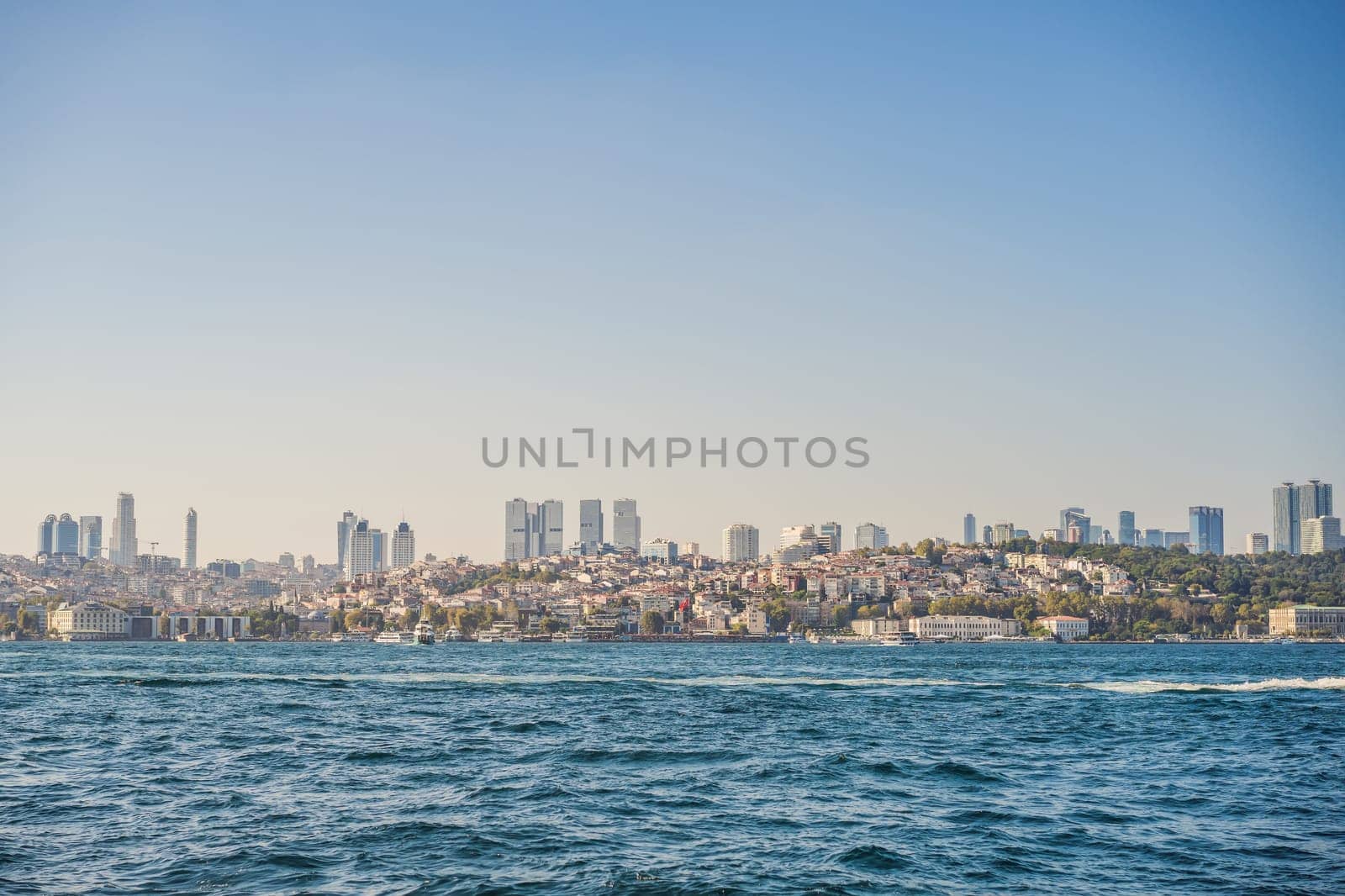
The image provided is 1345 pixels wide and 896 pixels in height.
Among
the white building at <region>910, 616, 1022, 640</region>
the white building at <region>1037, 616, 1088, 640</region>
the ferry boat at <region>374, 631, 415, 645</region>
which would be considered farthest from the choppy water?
the ferry boat at <region>374, 631, 415, 645</region>

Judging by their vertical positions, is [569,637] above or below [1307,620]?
below

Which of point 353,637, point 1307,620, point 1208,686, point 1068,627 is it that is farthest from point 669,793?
point 353,637

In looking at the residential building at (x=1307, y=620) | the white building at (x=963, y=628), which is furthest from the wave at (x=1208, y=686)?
the residential building at (x=1307, y=620)

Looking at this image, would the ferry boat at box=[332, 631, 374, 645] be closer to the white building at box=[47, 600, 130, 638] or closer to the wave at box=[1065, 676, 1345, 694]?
the white building at box=[47, 600, 130, 638]

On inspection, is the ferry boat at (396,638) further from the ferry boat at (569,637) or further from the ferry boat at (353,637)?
the ferry boat at (569,637)

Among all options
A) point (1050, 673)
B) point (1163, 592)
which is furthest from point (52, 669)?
point (1163, 592)

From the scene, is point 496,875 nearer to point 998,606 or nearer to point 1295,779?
point 1295,779

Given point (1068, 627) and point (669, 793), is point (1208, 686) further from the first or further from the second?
point (1068, 627)
